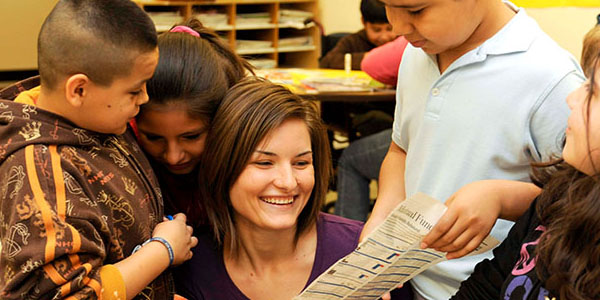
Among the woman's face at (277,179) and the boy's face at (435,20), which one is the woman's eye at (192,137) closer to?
the woman's face at (277,179)

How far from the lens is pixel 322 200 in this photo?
1.70 metres

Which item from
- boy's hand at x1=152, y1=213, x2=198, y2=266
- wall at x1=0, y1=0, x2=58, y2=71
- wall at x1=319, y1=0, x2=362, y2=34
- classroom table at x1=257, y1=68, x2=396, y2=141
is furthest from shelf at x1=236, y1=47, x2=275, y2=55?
boy's hand at x1=152, y1=213, x2=198, y2=266

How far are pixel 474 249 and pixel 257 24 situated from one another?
4.90 meters

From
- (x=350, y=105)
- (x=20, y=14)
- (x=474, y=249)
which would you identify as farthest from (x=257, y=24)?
(x=474, y=249)

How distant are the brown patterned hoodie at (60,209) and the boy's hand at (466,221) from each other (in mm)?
591

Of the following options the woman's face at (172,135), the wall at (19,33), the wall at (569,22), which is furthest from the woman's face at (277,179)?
the wall at (569,22)

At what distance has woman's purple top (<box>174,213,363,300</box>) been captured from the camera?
161 cm

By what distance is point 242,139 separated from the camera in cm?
154

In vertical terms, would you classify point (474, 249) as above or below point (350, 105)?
above

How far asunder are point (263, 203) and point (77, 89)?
0.50 m

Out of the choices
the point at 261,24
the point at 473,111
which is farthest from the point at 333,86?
the point at 261,24

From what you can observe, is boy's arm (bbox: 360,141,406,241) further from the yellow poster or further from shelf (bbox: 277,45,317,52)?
shelf (bbox: 277,45,317,52)

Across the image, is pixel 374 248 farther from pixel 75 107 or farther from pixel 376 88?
pixel 376 88

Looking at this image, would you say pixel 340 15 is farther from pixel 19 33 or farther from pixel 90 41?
pixel 90 41
